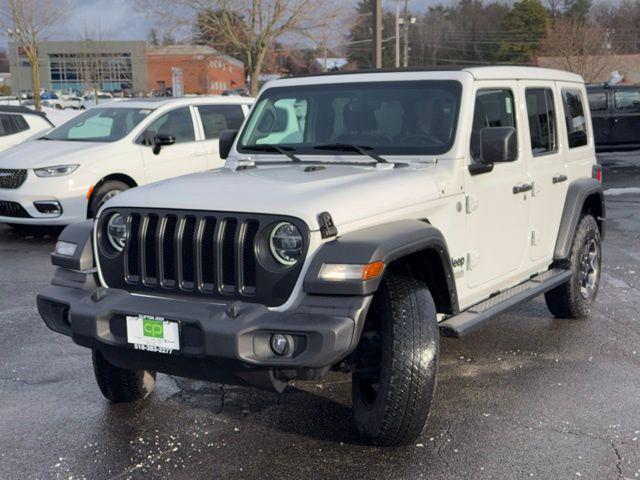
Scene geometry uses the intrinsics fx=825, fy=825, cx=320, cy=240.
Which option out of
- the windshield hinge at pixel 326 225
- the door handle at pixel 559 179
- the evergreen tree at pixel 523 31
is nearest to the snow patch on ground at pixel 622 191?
the door handle at pixel 559 179

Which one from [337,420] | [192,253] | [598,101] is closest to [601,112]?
[598,101]

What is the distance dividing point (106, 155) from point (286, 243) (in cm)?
698

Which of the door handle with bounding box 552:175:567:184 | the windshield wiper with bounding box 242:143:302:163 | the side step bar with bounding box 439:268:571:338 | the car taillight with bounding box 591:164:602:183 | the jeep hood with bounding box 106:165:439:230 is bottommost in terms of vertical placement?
the side step bar with bounding box 439:268:571:338

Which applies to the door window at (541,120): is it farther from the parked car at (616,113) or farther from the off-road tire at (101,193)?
the parked car at (616,113)

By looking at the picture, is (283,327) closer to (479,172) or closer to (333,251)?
(333,251)

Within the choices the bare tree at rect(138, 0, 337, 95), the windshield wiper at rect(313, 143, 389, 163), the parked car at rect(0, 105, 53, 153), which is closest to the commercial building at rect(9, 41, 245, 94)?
the bare tree at rect(138, 0, 337, 95)

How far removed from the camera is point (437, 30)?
9762 centimetres

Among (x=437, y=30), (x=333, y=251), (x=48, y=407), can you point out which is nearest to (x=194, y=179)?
(x=333, y=251)

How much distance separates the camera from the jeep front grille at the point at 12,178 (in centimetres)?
1011

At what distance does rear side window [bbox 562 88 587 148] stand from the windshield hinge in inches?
127

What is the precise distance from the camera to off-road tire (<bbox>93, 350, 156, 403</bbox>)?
470cm

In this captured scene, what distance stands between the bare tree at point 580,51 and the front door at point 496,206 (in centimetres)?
4236

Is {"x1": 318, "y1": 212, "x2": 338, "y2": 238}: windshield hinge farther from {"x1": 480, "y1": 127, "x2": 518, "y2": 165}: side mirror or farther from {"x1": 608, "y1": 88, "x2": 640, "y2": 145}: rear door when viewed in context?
{"x1": 608, "y1": 88, "x2": 640, "y2": 145}: rear door

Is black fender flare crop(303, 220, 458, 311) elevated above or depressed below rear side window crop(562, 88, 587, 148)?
below
